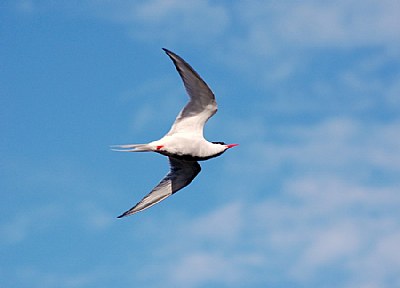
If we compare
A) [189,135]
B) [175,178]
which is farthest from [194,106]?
[175,178]

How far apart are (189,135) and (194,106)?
1.84 ft

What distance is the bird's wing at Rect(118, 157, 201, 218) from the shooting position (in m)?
15.7

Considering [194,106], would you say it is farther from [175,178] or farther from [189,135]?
[175,178]

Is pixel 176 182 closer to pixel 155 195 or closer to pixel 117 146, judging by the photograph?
pixel 155 195

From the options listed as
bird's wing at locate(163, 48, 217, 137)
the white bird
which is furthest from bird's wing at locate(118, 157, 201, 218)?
bird's wing at locate(163, 48, 217, 137)

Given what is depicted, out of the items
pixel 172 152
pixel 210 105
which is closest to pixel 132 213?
pixel 172 152

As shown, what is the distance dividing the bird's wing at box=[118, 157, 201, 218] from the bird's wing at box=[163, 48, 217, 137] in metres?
1.44

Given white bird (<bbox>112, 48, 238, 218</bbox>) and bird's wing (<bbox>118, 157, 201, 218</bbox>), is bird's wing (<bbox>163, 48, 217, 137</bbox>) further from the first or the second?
bird's wing (<bbox>118, 157, 201, 218</bbox>)

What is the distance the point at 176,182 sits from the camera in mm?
15953

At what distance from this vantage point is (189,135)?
14375 millimetres

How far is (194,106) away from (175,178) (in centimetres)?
227

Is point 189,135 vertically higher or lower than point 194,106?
lower

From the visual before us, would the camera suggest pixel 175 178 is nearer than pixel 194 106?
No

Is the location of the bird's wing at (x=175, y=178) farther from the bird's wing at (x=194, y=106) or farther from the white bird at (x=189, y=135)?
the bird's wing at (x=194, y=106)
